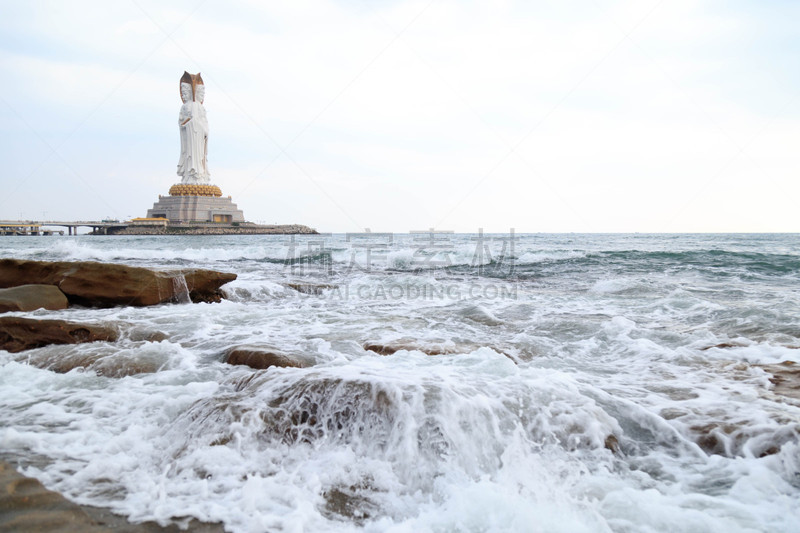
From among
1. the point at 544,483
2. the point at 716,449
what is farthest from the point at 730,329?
the point at 544,483

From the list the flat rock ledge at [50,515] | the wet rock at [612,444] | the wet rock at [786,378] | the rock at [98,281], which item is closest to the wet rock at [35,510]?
the flat rock ledge at [50,515]

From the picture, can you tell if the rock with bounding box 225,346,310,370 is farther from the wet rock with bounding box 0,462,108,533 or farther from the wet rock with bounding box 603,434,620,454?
the wet rock with bounding box 603,434,620,454

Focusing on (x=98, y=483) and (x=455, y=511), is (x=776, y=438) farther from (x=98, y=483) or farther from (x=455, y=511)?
(x=98, y=483)

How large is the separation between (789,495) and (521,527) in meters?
1.26

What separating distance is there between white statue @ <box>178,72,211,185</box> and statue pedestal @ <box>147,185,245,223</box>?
236cm

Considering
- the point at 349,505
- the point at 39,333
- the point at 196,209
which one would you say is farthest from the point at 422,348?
the point at 196,209

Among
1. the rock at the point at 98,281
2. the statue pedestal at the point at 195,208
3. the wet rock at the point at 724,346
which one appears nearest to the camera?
the wet rock at the point at 724,346

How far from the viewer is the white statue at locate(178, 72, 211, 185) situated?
60094 mm

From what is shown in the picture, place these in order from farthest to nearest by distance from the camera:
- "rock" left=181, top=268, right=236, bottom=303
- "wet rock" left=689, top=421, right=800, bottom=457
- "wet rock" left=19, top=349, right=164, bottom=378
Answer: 1. "rock" left=181, top=268, right=236, bottom=303
2. "wet rock" left=19, top=349, right=164, bottom=378
3. "wet rock" left=689, top=421, right=800, bottom=457

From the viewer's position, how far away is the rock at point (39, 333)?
3.92 m

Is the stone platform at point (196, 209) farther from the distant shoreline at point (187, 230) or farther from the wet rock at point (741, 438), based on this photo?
the wet rock at point (741, 438)

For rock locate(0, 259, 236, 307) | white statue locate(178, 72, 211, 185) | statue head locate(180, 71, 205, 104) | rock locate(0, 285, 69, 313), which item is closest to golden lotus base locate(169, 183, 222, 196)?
white statue locate(178, 72, 211, 185)

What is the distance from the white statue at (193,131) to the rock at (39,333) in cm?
6229

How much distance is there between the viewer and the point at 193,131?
60094 mm
